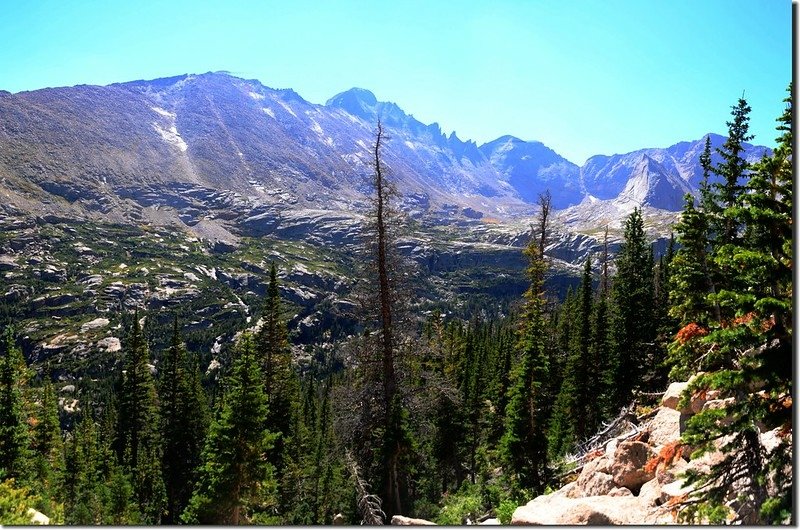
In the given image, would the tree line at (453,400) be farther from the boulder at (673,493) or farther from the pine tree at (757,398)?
the boulder at (673,493)

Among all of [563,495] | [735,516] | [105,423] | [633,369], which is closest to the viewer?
[735,516]

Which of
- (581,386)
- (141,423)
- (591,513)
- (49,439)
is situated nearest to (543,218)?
(581,386)

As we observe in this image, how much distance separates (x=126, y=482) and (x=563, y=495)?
116ft

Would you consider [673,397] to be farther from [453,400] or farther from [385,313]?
[385,313]

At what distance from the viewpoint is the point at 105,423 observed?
2721 inches

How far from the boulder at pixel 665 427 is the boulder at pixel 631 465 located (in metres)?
1.08

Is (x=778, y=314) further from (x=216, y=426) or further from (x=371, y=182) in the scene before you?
(x=216, y=426)

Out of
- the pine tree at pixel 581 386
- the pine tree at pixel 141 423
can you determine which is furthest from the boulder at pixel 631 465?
the pine tree at pixel 141 423

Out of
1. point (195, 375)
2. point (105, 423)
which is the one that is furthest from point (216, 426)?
point (105, 423)

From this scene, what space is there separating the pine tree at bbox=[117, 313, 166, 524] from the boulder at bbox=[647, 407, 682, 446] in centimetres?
4065

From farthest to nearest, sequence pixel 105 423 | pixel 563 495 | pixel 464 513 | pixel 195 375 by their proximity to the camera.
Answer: pixel 105 423, pixel 195 375, pixel 464 513, pixel 563 495

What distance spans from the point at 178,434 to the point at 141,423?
12.9 ft

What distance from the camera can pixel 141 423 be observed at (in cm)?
4419

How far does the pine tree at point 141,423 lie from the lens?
140 feet
